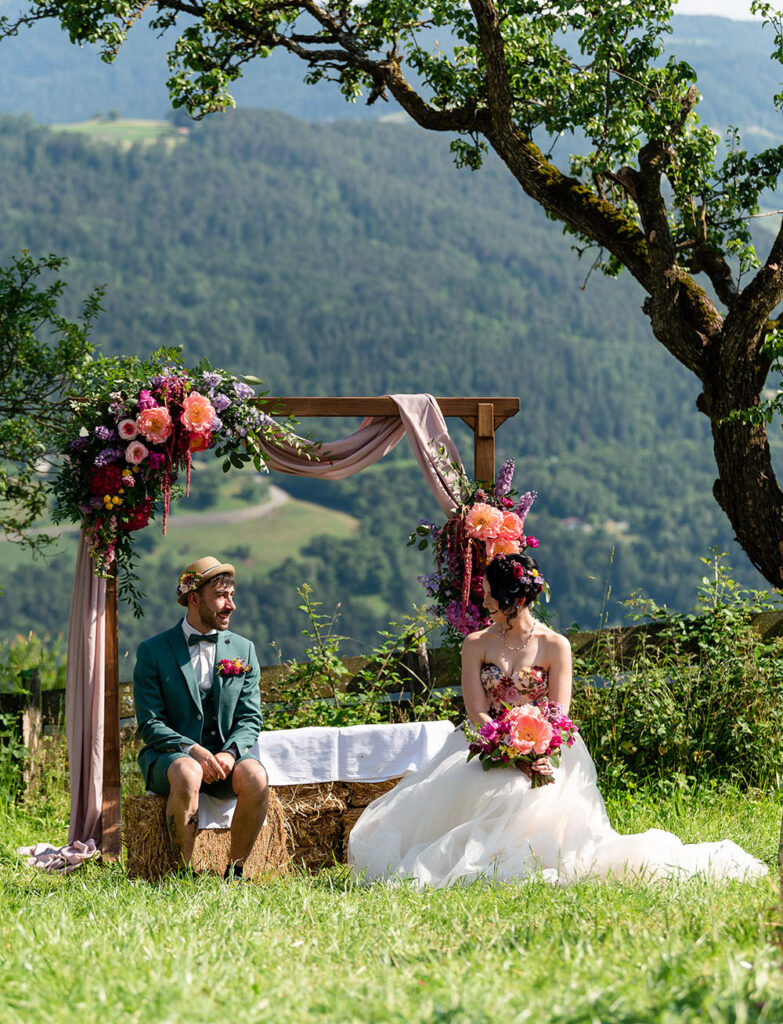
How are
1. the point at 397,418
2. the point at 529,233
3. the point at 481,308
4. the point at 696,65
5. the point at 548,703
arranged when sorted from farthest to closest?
the point at 696,65
the point at 529,233
the point at 481,308
the point at 397,418
the point at 548,703

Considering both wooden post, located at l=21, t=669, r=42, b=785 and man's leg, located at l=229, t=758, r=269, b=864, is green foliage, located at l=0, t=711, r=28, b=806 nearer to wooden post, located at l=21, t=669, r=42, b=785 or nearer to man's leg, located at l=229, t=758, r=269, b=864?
wooden post, located at l=21, t=669, r=42, b=785

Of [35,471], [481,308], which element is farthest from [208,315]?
[35,471]

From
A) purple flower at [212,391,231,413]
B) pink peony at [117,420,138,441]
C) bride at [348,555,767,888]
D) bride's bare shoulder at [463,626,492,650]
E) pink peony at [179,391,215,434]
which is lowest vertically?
bride at [348,555,767,888]

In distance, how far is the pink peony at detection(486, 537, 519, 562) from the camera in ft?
24.0

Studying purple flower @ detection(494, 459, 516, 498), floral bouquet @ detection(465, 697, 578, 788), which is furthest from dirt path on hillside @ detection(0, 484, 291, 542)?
floral bouquet @ detection(465, 697, 578, 788)

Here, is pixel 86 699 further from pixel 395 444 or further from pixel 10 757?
pixel 395 444

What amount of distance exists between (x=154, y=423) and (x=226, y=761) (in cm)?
207

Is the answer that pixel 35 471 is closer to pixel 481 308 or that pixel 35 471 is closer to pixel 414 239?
pixel 481 308

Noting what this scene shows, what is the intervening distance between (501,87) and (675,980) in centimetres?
763

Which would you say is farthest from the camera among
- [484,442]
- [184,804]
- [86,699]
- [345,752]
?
[484,442]

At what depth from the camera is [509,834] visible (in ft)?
18.4

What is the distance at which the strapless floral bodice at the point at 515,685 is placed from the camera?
20.2ft

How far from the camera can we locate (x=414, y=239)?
136 metres

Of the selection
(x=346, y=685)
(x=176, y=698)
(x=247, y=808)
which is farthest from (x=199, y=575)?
(x=346, y=685)
